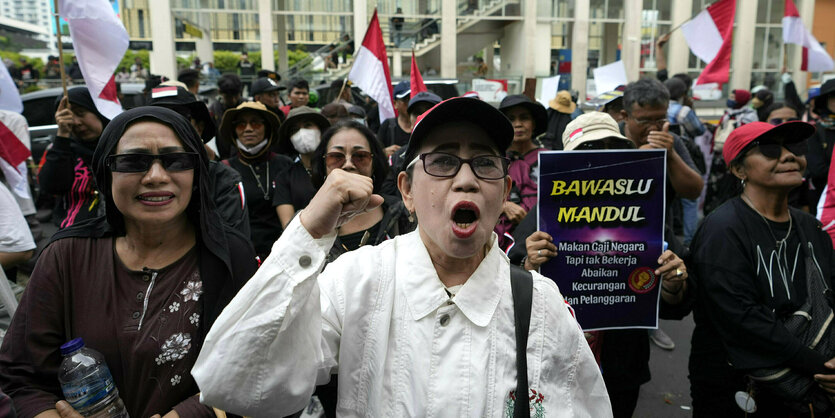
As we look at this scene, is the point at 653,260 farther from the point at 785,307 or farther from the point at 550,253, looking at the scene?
the point at 785,307

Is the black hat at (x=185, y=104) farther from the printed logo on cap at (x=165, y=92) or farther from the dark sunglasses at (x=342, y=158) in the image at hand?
the dark sunglasses at (x=342, y=158)

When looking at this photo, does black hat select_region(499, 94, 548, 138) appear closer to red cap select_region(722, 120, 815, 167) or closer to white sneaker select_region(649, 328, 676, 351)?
red cap select_region(722, 120, 815, 167)

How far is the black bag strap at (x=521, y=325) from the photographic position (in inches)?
58.6

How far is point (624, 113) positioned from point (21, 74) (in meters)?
17.5

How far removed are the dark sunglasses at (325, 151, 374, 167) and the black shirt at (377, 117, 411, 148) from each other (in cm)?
288

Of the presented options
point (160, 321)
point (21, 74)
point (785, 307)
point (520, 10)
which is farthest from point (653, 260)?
point (520, 10)

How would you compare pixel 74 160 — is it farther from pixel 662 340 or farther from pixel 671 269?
pixel 662 340

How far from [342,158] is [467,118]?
192 cm

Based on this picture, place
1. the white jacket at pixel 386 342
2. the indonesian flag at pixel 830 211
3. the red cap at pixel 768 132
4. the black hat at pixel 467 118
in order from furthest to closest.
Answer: the indonesian flag at pixel 830 211, the red cap at pixel 768 132, the black hat at pixel 467 118, the white jacket at pixel 386 342

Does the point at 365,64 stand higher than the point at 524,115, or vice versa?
the point at 365,64

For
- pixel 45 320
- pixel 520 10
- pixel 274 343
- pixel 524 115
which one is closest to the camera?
pixel 274 343

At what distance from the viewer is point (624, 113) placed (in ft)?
14.6

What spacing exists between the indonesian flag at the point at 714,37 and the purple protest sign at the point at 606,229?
189 inches

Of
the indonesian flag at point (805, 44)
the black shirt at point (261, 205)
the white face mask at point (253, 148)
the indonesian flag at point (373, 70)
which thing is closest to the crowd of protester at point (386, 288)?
the black shirt at point (261, 205)
